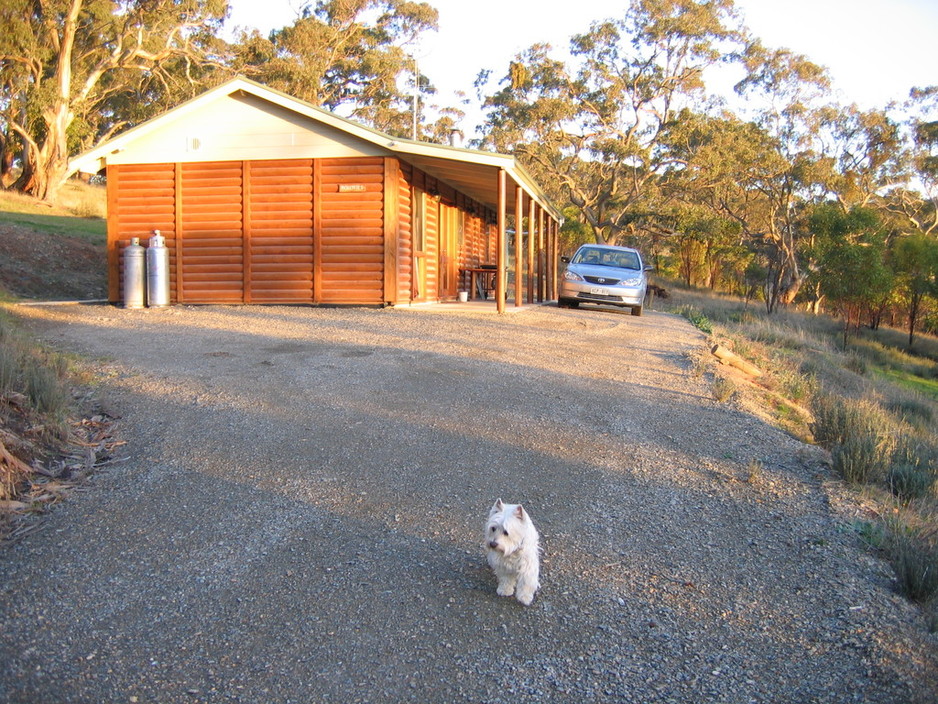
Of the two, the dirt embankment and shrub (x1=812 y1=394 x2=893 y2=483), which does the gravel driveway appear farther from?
the dirt embankment

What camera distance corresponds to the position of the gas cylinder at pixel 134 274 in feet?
48.3

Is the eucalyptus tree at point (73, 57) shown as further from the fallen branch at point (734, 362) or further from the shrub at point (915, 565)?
the shrub at point (915, 565)

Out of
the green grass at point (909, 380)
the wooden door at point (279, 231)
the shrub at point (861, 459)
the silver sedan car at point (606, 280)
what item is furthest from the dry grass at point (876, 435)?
the wooden door at point (279, 231)

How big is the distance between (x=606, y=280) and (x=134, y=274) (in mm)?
9942

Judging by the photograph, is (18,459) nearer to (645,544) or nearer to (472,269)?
(645,544)

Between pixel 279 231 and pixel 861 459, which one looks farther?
pixel 279 231

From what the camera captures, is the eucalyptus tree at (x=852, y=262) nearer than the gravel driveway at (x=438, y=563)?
No

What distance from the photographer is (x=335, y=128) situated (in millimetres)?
14867

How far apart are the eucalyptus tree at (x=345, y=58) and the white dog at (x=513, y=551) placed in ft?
114

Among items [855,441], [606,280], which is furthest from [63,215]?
[855,441]

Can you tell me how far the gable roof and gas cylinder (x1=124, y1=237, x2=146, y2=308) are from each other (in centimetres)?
214

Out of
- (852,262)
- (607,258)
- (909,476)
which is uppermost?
(852,262)

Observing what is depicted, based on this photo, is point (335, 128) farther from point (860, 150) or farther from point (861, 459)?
point (860, 150)

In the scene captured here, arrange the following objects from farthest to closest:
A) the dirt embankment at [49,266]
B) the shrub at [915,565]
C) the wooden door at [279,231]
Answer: the dirt embankment at [49,266], the wooden door at [279,231], the shrub at [915,565]
